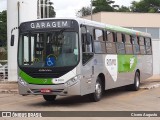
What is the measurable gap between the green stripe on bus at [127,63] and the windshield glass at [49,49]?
462cm

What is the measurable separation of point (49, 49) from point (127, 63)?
601 cm

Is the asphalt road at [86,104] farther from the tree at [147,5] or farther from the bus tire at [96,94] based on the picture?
the tree at [147,5]

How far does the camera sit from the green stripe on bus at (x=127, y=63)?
18891 millimetres

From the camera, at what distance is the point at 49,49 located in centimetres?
1479

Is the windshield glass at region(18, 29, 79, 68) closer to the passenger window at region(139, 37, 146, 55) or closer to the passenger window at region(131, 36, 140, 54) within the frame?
the passenger window at region(131, 36, 140, 54)

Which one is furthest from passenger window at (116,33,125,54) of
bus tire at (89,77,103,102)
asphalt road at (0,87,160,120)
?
bus tire at (89,77,103,102)

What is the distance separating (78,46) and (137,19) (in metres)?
24.2

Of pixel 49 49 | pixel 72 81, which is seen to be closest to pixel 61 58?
pixel 49 49

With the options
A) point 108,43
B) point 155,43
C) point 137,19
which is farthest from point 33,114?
point 137,19

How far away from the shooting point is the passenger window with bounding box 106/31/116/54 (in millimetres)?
17559

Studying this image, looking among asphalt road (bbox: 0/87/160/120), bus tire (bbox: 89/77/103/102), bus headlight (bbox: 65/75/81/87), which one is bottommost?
asphalt road (bbox: 0/87/160/120)

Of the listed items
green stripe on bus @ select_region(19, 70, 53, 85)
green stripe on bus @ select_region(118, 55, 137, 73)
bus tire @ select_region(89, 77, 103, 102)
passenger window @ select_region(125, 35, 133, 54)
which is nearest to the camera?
green stripe on bus @ select_region(19, 70, 53, 85)

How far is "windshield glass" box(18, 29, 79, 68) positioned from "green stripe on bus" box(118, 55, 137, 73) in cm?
462

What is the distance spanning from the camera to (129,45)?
800 inches
